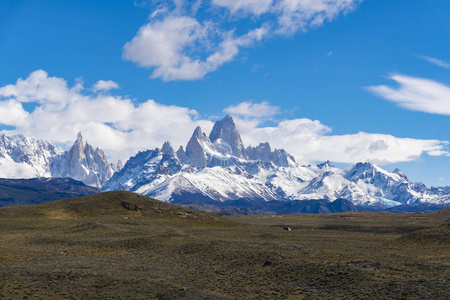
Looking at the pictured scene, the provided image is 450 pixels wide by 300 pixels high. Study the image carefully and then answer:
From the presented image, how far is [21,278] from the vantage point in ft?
144

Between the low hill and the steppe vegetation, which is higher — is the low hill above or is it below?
above

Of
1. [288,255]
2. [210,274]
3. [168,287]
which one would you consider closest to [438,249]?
[288,255]

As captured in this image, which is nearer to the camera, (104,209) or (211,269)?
(211,269)

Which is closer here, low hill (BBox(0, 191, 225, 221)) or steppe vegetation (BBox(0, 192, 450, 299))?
steppe vegetation (BBox(0, 192, 450, 299))

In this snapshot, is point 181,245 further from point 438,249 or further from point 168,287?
point 438,249

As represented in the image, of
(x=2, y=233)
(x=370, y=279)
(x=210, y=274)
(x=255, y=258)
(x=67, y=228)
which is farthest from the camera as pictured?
(x=67, y=228)

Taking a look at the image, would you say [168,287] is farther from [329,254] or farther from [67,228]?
[67,228]

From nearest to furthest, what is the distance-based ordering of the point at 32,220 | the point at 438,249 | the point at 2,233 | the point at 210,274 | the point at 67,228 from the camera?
the point at 210,274, the point at 438,249, the point at 2,233, the point at 67,228, the point at 32,220

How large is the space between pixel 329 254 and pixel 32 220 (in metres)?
83.3

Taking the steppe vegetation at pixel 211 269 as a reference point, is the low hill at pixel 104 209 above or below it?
above

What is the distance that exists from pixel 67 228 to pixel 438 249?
7462cm

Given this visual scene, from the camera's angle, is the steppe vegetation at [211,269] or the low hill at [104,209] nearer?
the steppe vegetation at [211,269]

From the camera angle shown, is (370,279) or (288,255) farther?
(288,255)

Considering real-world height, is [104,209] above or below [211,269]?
above
